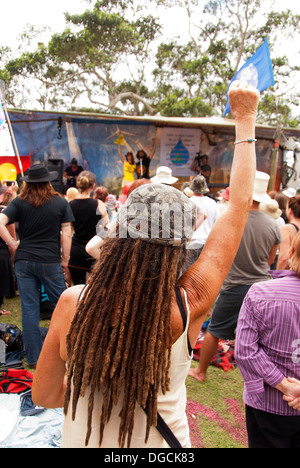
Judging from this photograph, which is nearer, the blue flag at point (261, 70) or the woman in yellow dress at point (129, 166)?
the blue flag at point (261, 70)

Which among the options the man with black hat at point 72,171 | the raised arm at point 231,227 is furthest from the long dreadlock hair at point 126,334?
the man with black hat at point 72,171

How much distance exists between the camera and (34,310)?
3.74 metres

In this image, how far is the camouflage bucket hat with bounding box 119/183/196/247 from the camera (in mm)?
1121

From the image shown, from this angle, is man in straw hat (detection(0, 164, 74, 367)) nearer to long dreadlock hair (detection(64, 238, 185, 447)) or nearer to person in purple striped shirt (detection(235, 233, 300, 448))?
person in purple striped shirt (detection(235, 233, 300, 448))

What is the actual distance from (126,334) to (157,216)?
365 millimetres

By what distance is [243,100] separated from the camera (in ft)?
4.50

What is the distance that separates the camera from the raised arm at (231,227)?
4.00ft

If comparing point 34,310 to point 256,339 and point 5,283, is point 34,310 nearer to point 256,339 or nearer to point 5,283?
point 5,283

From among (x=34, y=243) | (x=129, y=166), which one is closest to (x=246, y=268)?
(x=34, y=243)

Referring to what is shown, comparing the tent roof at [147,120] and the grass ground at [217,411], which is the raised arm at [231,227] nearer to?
the grass ground at [217,411]

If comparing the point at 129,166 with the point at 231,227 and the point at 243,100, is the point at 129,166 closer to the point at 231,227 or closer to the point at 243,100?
the point at 243,100

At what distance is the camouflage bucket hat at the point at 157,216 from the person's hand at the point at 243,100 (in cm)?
47

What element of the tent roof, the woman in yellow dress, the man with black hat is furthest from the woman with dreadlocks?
the woman in yellow dress
